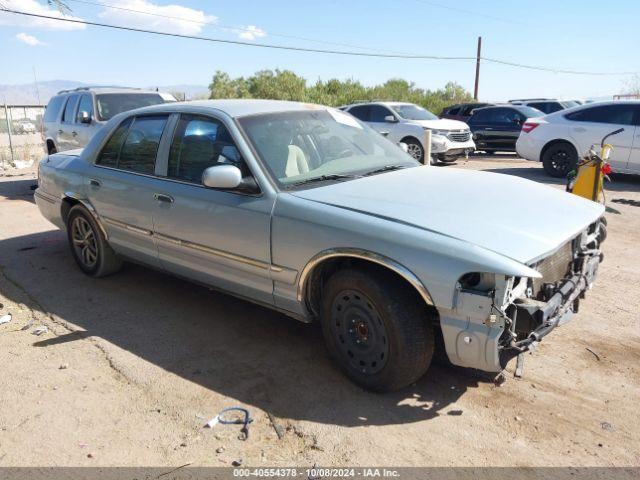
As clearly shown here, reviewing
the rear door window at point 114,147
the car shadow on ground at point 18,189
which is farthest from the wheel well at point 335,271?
the car shadow on ground at point 18,189

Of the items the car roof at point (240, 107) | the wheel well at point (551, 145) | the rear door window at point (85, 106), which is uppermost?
the car roof at point (240, 107)

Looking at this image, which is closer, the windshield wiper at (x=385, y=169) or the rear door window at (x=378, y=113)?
the windshield wiper at (x=385, y=169)

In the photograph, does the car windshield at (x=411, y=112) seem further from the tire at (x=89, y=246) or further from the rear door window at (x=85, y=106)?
the tire at (x=89, y=246)

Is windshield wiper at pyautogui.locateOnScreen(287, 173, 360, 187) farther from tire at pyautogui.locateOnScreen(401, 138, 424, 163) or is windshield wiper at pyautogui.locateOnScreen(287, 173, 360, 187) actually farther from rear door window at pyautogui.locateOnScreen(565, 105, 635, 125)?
tire at pyautogui.locateOnScreen(401, 138, 424, 163)

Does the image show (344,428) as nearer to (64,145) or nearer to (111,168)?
(111,168)

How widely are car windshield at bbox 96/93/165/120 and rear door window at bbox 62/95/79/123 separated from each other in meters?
0.72

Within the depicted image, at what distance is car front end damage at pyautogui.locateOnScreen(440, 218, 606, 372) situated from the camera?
2.81m

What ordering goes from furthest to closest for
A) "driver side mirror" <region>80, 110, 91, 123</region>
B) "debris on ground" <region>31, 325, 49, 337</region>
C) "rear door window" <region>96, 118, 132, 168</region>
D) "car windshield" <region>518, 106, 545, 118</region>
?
1. "car windshield" <region>518, 106, 545, 118</region>
2. "driver side mirror" <region>80, 110, 91, 123</region>
3. "rear door window" <region>96, 118, 132, 168</region>
4. "debris on ground" <region>31, 325, 49, 337</region>

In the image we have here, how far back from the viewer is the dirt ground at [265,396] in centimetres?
291

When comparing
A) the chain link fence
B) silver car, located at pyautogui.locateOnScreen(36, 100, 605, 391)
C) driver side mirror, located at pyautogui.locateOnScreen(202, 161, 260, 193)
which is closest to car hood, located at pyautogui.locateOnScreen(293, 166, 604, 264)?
→ silver car, located at pyautogui.locateOnScreen(36, 100, 605, 391)

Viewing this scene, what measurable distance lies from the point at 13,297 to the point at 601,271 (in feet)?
19.0

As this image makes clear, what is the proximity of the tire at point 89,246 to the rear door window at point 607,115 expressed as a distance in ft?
30.8

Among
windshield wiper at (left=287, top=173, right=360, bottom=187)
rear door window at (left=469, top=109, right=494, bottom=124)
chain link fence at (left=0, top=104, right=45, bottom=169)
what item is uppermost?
windshield wiper at (left=287, top=173, right=360, bottom=187)

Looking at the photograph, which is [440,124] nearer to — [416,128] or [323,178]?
[416,128]
